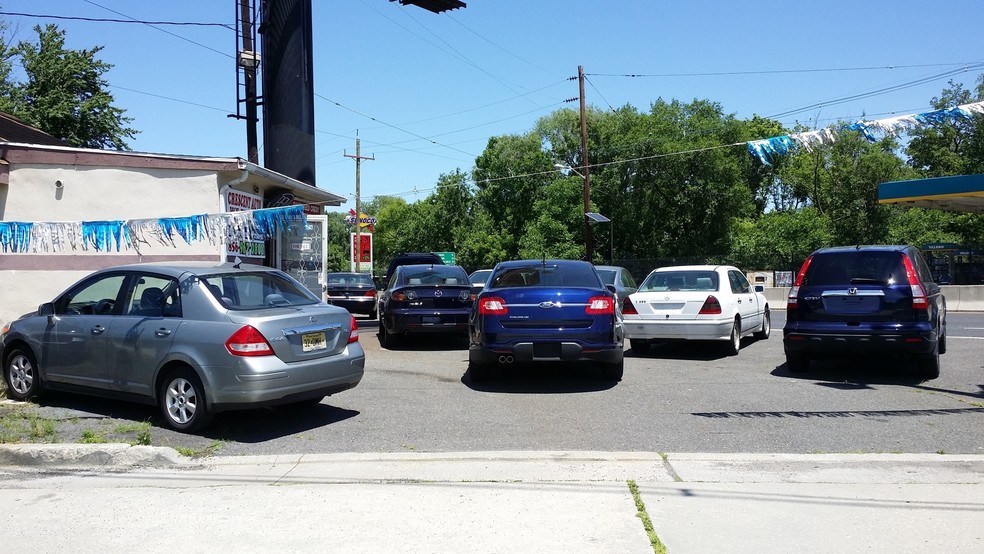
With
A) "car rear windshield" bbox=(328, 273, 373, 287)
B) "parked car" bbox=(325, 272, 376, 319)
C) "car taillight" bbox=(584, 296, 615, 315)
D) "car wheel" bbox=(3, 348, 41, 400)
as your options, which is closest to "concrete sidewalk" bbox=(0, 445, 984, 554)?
"car wheel" bbox=(3, 348, 41, 400)

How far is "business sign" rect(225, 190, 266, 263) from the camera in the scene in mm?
13977

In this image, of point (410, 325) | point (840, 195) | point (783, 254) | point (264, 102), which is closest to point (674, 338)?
point (410, 325)

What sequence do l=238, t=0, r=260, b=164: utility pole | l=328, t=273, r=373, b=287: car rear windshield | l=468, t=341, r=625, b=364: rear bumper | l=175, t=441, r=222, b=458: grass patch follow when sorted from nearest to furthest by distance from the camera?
l=175, t=441, r=222, b=458: grass patch < l=468, t=341, r=625, b=364: rear bumper < l=238, t=0, r=260, b=164: utility pole < l=328, t=273, r=373, b=287: car rear windshield

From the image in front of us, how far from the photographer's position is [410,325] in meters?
13.9

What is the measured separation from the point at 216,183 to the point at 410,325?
425 centimetres

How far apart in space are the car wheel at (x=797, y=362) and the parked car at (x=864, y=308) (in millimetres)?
23

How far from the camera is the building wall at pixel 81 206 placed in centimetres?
1303

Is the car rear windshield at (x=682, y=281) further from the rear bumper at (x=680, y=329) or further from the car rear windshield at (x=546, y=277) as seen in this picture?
the car rear windshield at (x=546, y=277)

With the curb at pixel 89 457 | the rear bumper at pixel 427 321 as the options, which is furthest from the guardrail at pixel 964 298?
the curb at pixel 89 457

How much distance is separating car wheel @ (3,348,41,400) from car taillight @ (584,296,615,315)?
624 centimetres

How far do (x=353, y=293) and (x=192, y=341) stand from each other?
692 inches

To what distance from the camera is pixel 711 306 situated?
12.1 m

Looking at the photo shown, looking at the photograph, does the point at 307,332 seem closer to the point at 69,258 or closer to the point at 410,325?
the point at 410,325

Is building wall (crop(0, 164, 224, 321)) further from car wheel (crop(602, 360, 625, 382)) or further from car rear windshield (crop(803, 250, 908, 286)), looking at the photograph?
car rear windshield (crop(803, 250, 908, 286))
